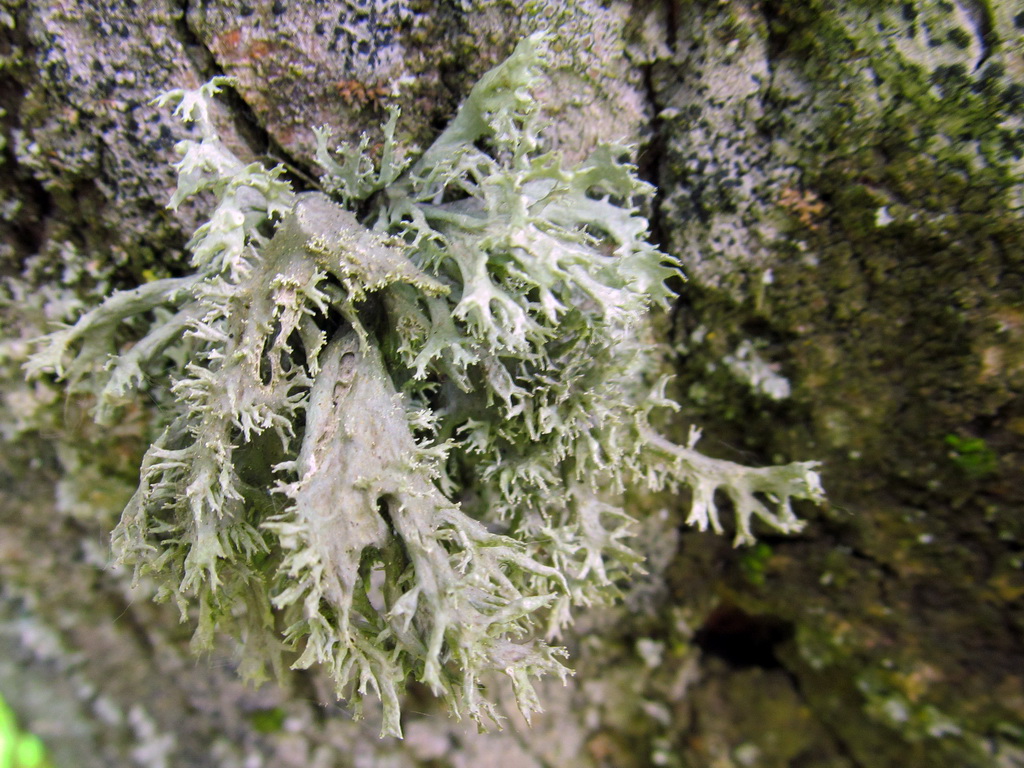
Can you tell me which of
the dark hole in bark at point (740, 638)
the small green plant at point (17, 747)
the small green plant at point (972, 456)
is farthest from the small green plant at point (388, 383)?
the small green plant at point (17, 747)

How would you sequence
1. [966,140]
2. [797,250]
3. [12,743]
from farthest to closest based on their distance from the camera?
[12,743] < [797,250] < [966,140]

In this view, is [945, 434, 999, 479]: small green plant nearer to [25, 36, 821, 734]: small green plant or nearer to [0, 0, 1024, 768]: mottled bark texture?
[0, 0, 1024, 768]: mottled bark texture

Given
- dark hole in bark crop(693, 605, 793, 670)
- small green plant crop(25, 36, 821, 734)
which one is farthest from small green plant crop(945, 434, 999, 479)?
dark hole in bark crop(693, 605, 793, 670)

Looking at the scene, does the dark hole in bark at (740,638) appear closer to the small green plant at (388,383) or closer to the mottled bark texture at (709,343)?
the mottled bark texture at (709,343)

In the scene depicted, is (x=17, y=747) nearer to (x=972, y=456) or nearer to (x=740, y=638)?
(x=740, y=638)

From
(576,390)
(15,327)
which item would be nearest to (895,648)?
(576,390)

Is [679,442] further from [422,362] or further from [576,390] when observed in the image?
[422,362]
